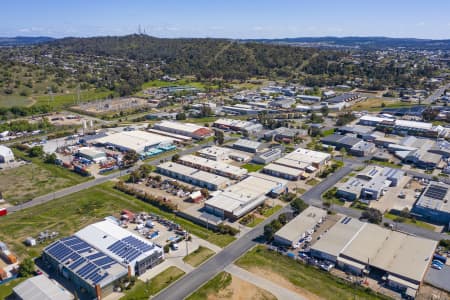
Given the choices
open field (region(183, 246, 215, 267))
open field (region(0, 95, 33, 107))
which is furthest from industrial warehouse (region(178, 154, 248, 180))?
open field (region(0, 95, 33, 107))

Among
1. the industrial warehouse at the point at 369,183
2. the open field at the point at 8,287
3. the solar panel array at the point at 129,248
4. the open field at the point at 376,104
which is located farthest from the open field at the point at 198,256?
the open field at the point at 376,104

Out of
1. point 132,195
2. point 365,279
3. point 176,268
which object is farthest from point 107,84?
point 365,279

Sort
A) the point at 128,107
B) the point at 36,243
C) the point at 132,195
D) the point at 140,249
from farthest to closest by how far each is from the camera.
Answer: the point at 128,107, the point at 132,195, the point at 36,243, the point at 140,249

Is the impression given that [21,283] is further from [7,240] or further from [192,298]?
[192,298]

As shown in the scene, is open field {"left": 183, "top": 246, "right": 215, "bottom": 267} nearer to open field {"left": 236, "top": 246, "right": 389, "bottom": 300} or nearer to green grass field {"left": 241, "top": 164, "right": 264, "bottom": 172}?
open field {"left": 236, "top": 246, "right": 389, "bottom": 300}

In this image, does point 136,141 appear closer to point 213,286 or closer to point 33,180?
point 33,180

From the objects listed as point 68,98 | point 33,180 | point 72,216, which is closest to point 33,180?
point 33,180

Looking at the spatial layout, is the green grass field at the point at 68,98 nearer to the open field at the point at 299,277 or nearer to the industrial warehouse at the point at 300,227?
the industrial warehouse at the point at 300,227
